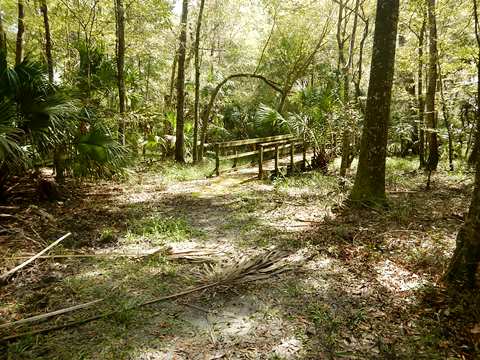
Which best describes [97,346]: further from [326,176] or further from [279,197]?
[326,176]

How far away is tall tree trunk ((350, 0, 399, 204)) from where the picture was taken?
559cm

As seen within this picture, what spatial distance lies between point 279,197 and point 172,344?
4880mm

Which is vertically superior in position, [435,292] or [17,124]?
[17,124]

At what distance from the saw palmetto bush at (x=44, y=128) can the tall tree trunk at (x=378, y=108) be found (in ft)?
13.7

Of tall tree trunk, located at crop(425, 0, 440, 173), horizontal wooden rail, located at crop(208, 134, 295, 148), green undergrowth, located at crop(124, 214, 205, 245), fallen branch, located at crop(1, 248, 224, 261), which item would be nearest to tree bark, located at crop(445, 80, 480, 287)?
fallen branch, located at crop(1, 248, 224, 261)

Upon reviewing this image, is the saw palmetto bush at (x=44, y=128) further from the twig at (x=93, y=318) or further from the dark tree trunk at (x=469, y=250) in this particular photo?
the dark tree trunk at (x=469, y=250)

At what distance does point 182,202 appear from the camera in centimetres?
711

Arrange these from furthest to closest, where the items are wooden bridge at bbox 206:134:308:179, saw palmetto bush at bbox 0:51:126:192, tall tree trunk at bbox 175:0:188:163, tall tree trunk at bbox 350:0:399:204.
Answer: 1. tall tree trunk at bbox 175:0:188:163
2. wooden bridge at bbox 206:134:308:179
3. tall tree trunk at bbox 350:0:399:204
4. saw palmetto bush at bbox 0:51:126:192

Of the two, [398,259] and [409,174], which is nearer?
[398,259]

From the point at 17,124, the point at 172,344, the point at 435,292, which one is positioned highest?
the point at 17,124

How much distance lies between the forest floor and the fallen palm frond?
57 mm

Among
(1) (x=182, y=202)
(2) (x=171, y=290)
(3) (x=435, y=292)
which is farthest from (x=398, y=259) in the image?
(1) (x=182, y=202)

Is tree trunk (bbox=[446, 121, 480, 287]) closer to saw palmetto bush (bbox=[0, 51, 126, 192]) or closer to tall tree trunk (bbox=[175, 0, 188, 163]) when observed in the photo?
saw palmetto bush (bbox=[0, 51, 126, 192])

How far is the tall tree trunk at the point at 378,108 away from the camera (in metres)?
5.59
